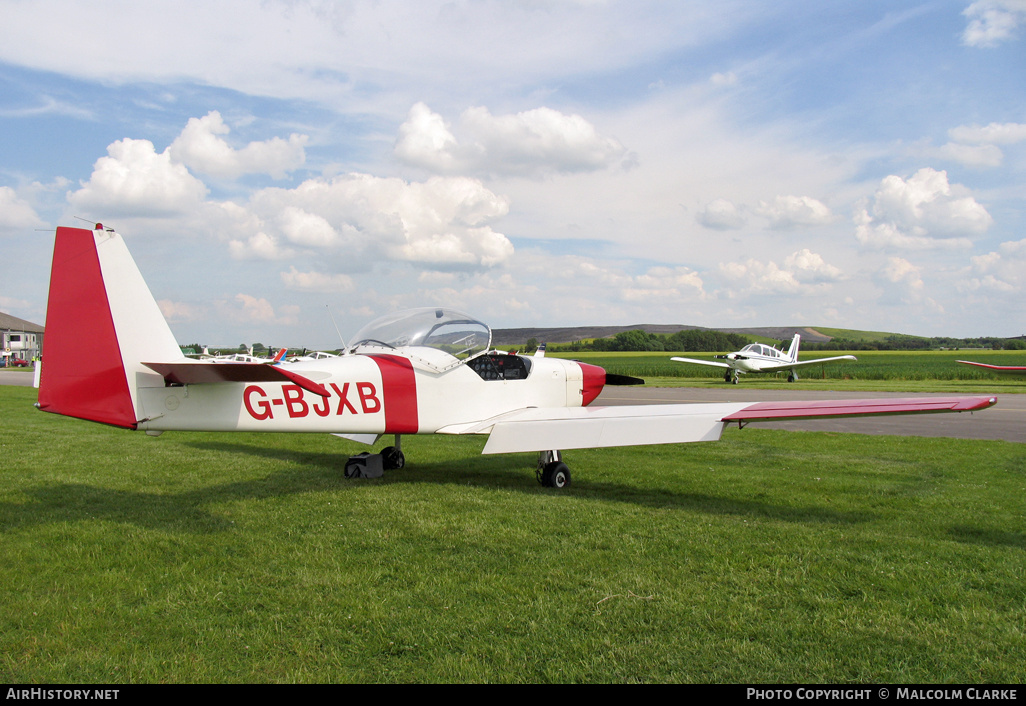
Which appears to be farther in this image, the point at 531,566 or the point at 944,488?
the point at 944,488

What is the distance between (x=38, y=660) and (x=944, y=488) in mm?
8143

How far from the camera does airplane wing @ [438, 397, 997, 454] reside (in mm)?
6039

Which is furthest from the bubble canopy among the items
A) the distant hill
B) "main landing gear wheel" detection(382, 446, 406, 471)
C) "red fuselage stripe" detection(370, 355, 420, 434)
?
the distant hill

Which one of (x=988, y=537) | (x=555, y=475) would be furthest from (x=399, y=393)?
(x=988, y=537)

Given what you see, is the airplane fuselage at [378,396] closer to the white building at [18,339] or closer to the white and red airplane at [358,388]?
the white and red airplane at [358,388]

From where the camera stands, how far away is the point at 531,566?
4.39m

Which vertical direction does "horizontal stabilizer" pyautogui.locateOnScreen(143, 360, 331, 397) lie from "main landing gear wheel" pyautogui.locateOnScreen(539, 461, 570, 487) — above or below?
above

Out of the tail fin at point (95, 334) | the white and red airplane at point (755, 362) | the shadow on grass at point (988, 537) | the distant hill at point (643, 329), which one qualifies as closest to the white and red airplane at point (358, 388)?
the tail fin at point (95, 334)

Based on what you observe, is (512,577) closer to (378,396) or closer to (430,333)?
(378,396)

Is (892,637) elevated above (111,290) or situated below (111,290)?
below

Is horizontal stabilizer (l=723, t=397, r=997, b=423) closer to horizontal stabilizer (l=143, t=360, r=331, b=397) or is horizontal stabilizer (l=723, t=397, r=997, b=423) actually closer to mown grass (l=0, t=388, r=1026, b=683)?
mown grass (l=0, t=388, r=1026, b=683)

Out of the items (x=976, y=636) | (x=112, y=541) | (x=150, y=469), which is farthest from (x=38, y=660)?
(x=150, y=469)

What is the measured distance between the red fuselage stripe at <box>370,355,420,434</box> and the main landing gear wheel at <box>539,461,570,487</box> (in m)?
1.59
